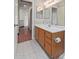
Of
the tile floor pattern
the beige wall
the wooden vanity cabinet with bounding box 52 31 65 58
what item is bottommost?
the tile floor pattern

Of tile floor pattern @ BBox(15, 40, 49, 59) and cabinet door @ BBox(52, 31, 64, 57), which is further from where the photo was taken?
tile floor pattern @ BBox(15, 40, 49, 59)

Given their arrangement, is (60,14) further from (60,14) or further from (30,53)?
(30,53)

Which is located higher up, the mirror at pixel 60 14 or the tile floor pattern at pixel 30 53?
the mirror at pixel 60 14

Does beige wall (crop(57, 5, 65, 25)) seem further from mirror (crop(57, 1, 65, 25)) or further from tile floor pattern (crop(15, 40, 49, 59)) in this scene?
tile floor pattern (crop(15, 40, 49, 59))

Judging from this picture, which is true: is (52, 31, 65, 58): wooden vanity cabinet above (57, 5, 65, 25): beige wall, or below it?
below

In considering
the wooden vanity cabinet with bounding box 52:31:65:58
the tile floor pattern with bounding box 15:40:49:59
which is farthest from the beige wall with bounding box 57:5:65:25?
the tile floor pattern with bounding box 15:40:49:59

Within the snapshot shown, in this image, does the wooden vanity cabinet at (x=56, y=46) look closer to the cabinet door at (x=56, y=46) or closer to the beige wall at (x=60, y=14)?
the cabinet door at (x=56, y=46)

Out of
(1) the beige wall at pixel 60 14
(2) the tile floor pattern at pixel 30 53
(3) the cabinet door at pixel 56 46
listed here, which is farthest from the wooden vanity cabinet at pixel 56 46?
(1) the beige wall at pixel 60 14

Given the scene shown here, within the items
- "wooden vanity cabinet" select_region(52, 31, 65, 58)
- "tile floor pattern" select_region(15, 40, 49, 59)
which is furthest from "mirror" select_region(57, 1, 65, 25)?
"tile floor pattern" select_region(15, 40, 49, 59)

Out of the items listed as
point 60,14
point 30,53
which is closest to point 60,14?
point 60,14

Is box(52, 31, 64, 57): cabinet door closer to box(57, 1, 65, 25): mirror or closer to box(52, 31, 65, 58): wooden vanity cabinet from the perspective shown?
box(52, 31, 65, 58): wooden vanity cabinet

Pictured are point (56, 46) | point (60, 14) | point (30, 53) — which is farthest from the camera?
point (30, 53)
